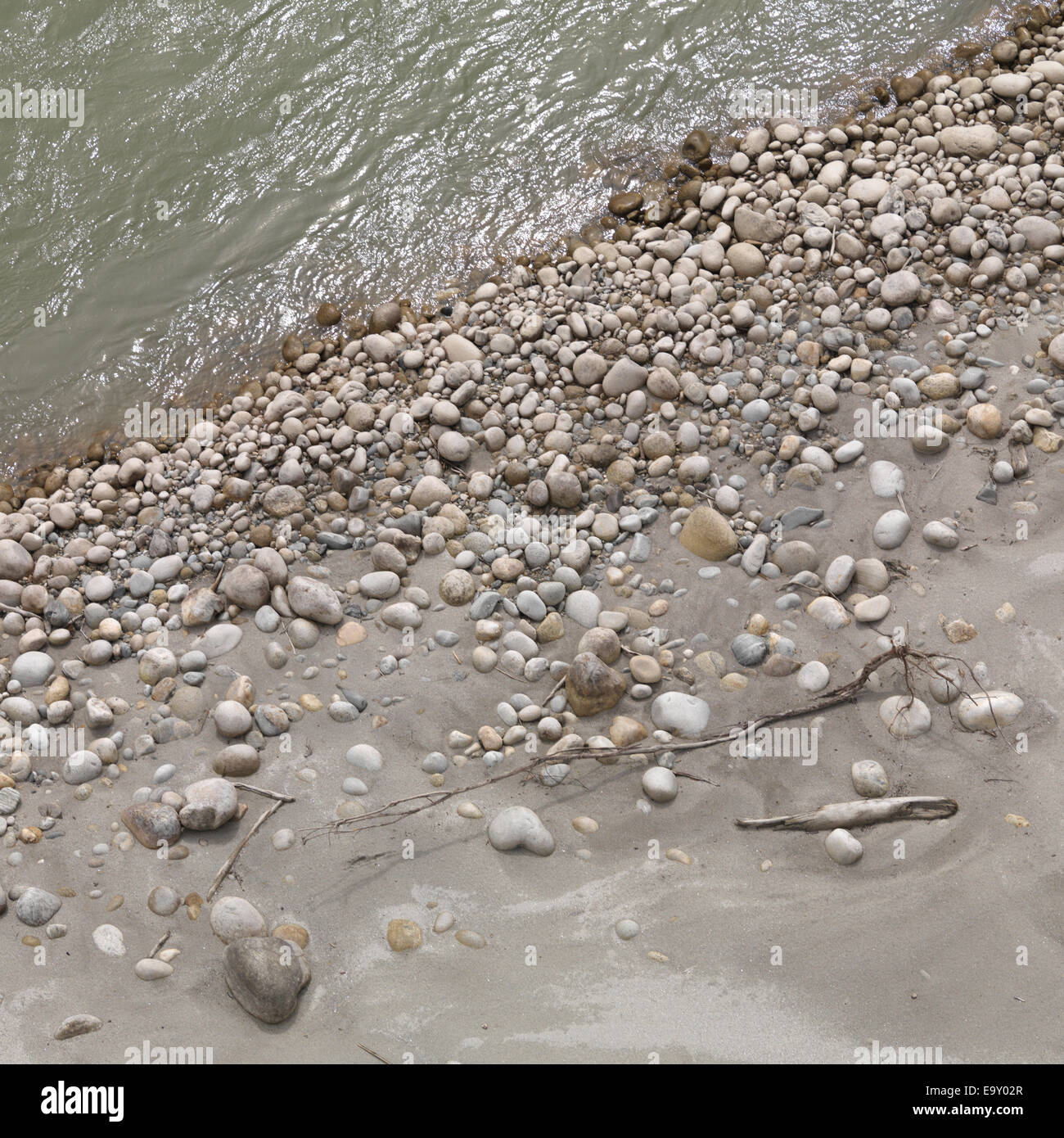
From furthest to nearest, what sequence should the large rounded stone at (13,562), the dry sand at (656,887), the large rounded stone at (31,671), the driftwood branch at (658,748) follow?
the large rounded stone at (13,562), the large rounded stone at (31,671), the driftwood branch at (658,748), the dry sand at (656,887)

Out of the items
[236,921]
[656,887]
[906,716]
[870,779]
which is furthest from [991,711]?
[236,921]

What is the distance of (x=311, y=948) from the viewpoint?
2.67m

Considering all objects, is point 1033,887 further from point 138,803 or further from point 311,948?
point 138,803

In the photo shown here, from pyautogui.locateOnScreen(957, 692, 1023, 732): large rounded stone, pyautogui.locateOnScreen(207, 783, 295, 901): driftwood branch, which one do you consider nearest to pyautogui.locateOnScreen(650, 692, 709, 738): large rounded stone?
pyautogui.locateOnScreen(957, 692, 1023, 732): large rounded stone

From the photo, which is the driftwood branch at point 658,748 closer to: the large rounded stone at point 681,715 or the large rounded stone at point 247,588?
the large rounded stone at point 681,715

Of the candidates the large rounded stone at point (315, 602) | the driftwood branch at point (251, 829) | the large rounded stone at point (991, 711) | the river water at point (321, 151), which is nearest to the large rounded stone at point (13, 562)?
the river water at point (321, 151)

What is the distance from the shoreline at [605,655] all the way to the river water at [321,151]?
17.8 inches

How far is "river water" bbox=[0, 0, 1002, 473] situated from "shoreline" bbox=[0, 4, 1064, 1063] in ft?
1.48

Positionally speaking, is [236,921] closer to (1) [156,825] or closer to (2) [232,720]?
(1) [156,825]

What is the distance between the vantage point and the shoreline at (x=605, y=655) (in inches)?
99.6

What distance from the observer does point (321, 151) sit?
508 cm

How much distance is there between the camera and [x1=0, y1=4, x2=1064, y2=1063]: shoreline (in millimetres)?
2529

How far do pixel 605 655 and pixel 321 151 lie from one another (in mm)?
3642
